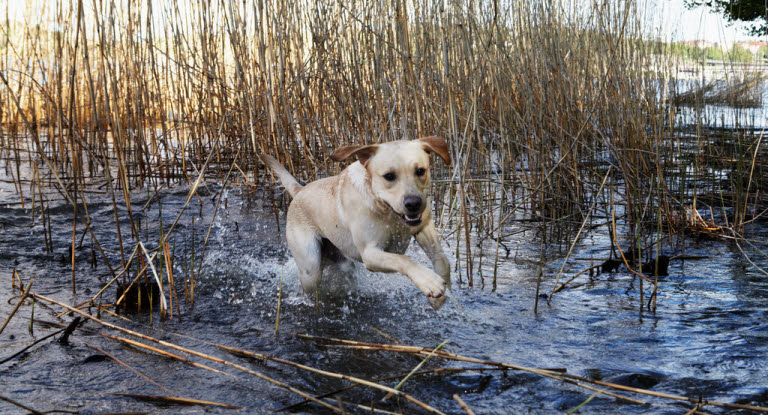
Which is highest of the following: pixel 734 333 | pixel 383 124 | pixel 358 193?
pixel 383 124

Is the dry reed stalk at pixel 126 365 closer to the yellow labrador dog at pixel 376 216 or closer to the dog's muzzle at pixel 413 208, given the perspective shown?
the yellow labrador dog at pixel 376 216

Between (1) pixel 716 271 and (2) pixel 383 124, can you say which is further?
(2) pixel 383 124

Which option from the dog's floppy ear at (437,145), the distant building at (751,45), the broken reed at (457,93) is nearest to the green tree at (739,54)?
the distant building at (751,45)

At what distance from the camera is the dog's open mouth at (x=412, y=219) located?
291cm

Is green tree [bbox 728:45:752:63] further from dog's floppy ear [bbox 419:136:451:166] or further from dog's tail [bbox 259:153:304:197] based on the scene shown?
dog's tail [bbox 259:153:304:197]

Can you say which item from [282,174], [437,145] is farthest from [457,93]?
[437,145]

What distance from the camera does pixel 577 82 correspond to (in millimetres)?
5613

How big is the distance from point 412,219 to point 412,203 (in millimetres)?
96

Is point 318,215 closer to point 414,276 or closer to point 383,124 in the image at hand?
point 414,276

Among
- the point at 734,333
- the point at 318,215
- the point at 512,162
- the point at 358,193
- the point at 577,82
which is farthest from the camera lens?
the point at 577,82

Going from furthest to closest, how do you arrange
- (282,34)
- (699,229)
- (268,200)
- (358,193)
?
(268,200) < (282,34) < (699,229) < (358,193)

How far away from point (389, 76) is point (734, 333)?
286cm

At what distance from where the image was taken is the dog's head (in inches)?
114

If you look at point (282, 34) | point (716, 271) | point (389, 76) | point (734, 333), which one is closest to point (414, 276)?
point (734, 333)
